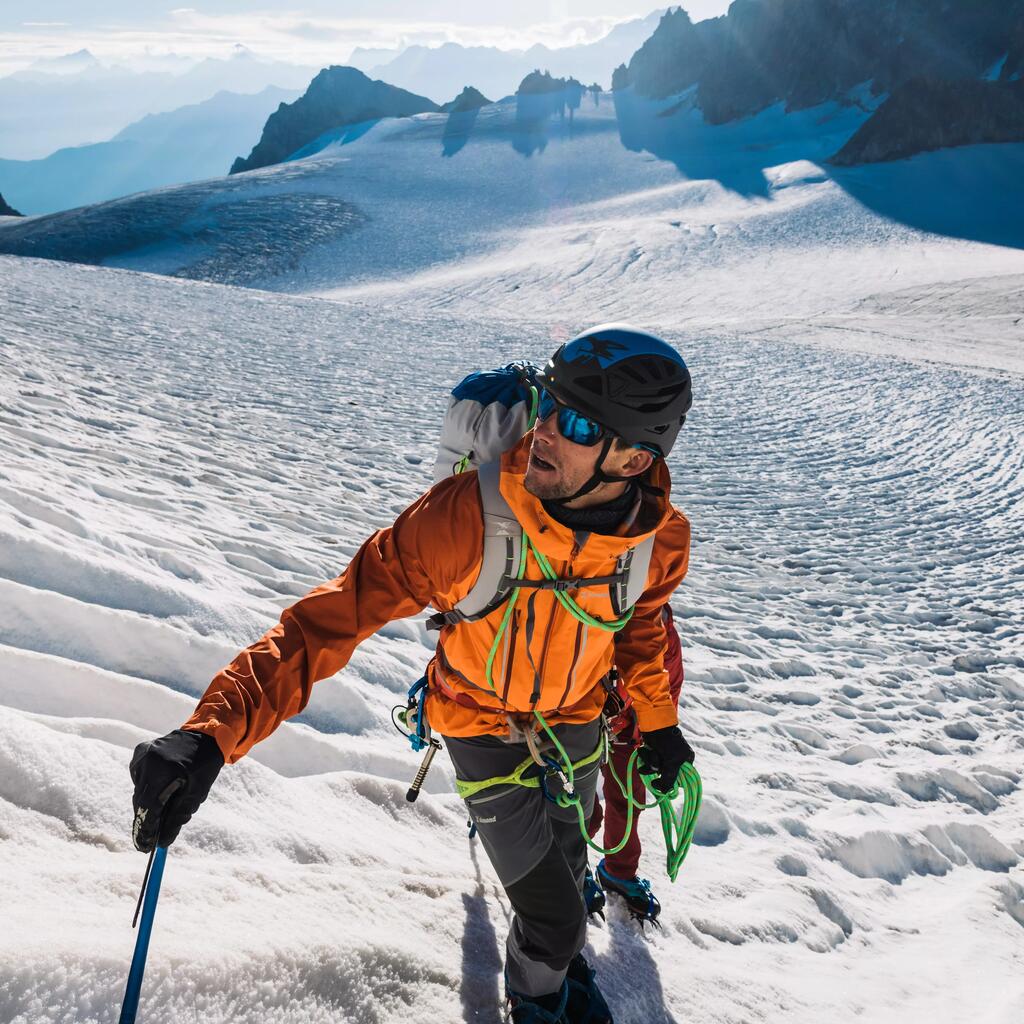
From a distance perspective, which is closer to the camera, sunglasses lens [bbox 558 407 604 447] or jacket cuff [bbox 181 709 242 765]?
jacket cuff [bbox 181 709 242 765]

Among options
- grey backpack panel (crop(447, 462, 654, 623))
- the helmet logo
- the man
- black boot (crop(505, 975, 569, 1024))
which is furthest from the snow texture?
the helmet logo

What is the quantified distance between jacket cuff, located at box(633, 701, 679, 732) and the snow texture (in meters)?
0.78

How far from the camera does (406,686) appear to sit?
4395 mm

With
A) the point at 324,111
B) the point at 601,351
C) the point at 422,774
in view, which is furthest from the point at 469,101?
the point at 422,774

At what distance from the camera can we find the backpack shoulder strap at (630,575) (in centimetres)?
227

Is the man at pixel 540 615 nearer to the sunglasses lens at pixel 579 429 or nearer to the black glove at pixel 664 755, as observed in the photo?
the sunglasses lens at pixel 579 429

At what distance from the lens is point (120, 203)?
4694 centimetres

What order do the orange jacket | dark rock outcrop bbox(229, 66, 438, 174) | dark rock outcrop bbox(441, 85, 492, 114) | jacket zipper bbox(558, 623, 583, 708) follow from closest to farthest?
the orange jacket → jacket zipper bbox(558, 623, 583, 708) → dark rock outcrop bbox(441, 85, 492, 114) → dark rock outcrop bbox(229, 66, 438, 174)

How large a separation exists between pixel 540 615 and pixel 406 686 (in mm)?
2387

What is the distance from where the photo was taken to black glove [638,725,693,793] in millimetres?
2666

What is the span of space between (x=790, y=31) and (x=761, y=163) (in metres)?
26.4

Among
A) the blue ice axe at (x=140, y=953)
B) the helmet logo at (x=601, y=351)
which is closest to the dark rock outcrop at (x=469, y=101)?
the helmet logo at (x=601, y=351)

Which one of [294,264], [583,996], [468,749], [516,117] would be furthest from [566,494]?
[516,117]

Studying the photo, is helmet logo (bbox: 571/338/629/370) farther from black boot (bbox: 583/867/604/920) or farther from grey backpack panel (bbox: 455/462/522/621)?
black boot (bbox: 583/867/604/920)
